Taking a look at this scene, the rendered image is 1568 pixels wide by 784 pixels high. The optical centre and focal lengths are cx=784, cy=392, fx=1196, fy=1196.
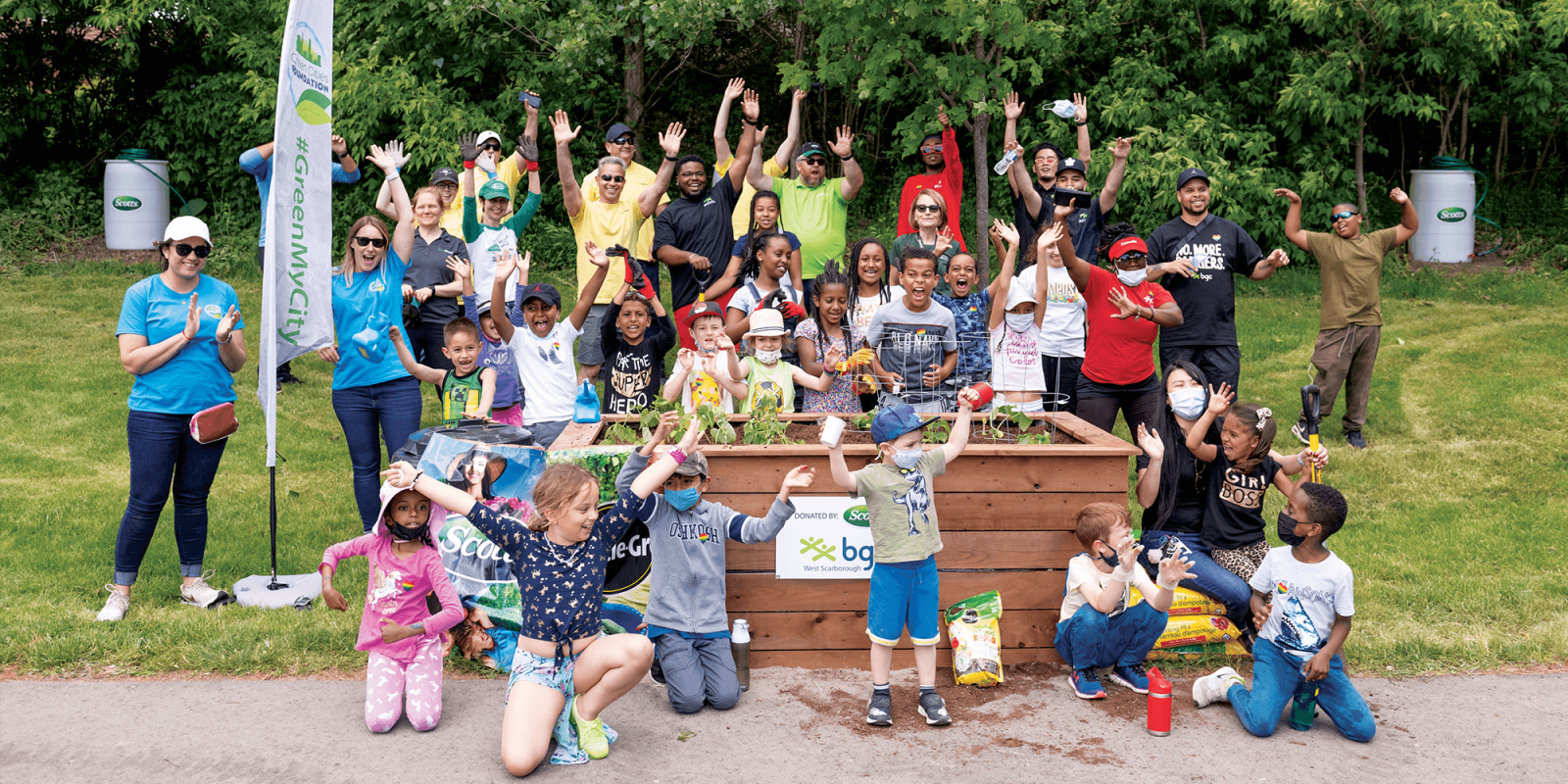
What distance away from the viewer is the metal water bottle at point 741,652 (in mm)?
5352

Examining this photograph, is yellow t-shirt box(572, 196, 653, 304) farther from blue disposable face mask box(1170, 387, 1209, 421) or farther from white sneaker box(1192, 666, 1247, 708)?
white sneaker box(1192, 666, 1247, 708)

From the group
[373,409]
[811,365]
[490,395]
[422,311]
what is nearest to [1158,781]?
[811,365]

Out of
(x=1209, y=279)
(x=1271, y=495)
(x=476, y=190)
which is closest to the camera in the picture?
(x=1209, y=279)

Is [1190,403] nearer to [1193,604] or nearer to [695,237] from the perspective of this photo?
[1193,604]

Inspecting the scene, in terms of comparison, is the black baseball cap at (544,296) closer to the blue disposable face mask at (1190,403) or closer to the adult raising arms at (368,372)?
the adult raising arms at (368,372)

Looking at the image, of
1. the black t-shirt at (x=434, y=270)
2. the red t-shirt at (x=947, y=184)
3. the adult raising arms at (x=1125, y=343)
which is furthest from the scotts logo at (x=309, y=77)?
the adult raising arms at (x=1125, y=343)

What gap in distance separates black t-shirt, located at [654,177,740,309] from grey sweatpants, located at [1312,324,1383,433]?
4806mm

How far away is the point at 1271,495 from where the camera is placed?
8172 mm

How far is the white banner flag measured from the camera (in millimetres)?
6301

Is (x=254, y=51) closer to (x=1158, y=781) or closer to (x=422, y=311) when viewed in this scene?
(x=422, y=311)

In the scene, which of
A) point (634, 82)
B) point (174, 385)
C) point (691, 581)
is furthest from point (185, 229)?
point (634, 82)

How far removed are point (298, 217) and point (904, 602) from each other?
3.86 metres

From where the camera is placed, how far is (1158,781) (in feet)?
14.6

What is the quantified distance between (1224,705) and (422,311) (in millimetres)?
5446
